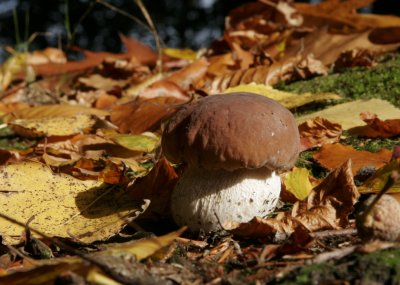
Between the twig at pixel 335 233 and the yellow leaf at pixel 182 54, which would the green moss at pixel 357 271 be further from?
the yellow leaf at pixel 182 54

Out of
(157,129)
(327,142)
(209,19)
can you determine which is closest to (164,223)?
(327,142)

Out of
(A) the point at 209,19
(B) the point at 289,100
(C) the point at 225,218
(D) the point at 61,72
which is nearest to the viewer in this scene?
(C) the point at 225,218

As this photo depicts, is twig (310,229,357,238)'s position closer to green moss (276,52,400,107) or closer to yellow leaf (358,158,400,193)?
yellow leaf (358,158,400,193)

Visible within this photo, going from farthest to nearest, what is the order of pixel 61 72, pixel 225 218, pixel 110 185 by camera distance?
pixel 61 72 < pixel 110 185 < pixel 225 218

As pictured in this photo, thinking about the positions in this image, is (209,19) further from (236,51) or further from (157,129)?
(157,129)

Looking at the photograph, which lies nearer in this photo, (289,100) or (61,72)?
(289,100)

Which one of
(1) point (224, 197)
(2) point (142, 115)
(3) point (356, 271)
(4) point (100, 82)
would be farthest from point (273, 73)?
(3) point (356, 271)

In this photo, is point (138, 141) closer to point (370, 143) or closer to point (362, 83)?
point (370, 143)

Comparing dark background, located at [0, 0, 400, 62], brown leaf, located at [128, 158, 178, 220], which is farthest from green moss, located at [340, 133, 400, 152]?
dark background, located at [0, 0, 400, 62]
